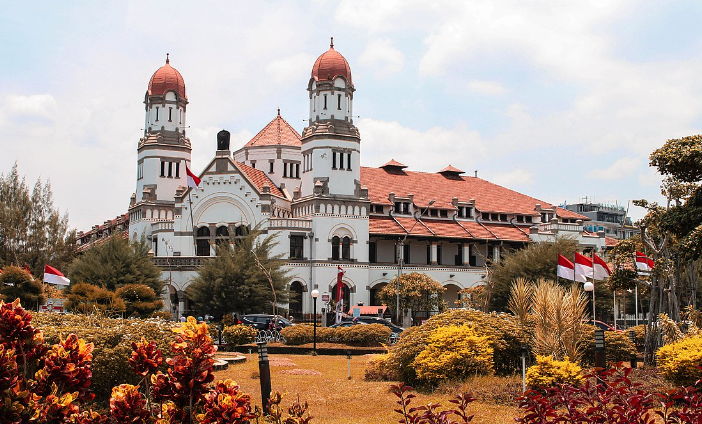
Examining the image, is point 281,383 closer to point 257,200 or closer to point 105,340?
point 105,340

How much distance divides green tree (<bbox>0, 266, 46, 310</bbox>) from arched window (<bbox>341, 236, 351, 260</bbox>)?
76.1ft

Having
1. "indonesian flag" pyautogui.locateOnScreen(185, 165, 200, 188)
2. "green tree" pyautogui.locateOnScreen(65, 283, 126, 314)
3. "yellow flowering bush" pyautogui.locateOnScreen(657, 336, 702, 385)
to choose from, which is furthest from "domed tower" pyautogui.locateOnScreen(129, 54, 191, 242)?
"yellow flowering bush" pyautogui.locateOnScreen(657, 336, 702, 385)

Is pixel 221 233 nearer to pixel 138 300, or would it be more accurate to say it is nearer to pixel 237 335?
pixel 138 300

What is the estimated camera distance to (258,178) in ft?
210

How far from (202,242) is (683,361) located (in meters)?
48.9

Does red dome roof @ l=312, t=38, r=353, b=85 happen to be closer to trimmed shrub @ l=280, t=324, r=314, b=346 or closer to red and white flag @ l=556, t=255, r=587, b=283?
trimmed shrub @ l=280, t=324, r=314, b=346

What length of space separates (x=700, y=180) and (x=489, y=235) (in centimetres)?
4461

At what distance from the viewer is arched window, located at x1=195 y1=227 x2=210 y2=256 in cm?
6141

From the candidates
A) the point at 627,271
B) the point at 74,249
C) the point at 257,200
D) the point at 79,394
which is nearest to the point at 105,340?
the point at 79,394

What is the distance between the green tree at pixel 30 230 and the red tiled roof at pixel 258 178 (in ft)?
56.0

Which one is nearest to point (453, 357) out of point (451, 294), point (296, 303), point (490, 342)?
point (490, 342)

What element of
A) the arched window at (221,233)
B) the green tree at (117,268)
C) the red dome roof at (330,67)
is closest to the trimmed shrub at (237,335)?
the green tree at (117,268)

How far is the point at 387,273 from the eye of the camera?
204 feet

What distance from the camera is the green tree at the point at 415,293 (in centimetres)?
5703
